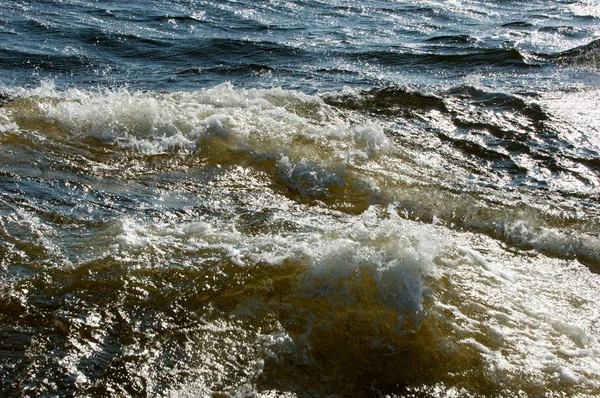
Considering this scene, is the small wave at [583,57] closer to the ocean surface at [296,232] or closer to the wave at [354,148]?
the ocean surface at [296,232]

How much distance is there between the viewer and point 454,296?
3.82m

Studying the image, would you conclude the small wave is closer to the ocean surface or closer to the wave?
the ocean surface

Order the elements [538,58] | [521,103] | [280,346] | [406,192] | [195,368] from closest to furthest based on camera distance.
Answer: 1. [195,368]
2. [280,346]
3. [406,192]
4. [521,103]
5. [538,58]

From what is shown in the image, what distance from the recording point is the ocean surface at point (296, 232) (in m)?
3.19

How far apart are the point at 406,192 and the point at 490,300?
187 centimetres

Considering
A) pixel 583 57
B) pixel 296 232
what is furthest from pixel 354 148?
pixel 583 57

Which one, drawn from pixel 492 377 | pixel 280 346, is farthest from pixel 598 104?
pixel 280 346

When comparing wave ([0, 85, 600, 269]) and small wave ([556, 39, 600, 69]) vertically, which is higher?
small wave ([556, 39, 600, 69])

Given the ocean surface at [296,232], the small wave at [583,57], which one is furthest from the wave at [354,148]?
the small wave at [583,57]

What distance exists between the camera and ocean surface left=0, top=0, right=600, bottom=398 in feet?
10.5

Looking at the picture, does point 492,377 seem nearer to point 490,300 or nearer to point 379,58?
point 490,300

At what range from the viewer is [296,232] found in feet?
14.5

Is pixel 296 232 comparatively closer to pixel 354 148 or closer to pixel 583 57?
pixel 354 148

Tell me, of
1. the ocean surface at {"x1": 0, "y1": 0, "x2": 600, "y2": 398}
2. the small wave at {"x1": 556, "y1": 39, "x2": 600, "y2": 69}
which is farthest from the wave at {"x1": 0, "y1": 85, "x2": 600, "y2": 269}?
the small wave at {"x1": 556, "y1": 39, "x2": 600, "y2": 69}
